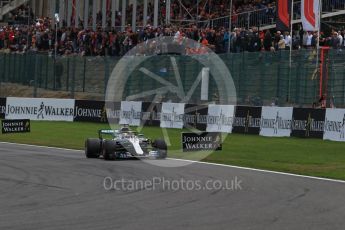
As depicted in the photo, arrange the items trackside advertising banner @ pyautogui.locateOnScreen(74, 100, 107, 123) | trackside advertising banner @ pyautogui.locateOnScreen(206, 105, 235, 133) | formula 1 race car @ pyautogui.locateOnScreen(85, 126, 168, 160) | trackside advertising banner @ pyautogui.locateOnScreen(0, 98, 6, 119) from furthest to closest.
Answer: trackside advertising banner @ pyautogui.locateOnScreen(0, 98, 6, 119), trackside advertising banner @ pyautogui.locateOnScreen(74, 100, 107, 123), trackside advertising banner @ pyautogui.locateOnScreen(206, 105, 235, 133), formula 1 race car @ pyautogui.locateOnScreen(85, 126, 168, 160)

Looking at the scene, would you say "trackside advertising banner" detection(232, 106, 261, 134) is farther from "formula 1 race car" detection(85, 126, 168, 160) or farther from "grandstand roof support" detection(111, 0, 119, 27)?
"grandstand roof support" detection(111, 0, 119, 27)

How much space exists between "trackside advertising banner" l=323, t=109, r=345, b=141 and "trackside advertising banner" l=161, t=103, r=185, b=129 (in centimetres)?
797

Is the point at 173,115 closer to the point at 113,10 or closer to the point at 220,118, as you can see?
the point at 220,118

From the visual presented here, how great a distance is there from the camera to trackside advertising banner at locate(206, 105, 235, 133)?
1180 inches

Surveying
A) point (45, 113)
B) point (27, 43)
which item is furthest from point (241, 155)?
point (27, 43)

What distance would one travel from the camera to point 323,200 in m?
11.8

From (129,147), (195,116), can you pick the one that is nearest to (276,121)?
(195,116)

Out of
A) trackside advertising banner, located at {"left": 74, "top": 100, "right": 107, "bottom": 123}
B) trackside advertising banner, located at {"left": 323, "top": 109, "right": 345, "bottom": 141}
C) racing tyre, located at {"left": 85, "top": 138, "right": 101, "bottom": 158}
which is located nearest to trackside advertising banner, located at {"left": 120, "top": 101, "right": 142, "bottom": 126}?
trackside advertising banner, located at {"left": 74, "top": 100, "right": 107, "bottom": 123}

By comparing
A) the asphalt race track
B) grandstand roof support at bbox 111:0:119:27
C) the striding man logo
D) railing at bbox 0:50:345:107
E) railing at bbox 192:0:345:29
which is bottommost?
the asphalt race track

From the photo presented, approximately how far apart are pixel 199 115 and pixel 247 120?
2738mm

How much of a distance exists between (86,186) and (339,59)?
1577cm

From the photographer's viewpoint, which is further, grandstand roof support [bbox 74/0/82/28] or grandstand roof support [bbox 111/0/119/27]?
grandstand roof support [bbox 74/0/82/28]

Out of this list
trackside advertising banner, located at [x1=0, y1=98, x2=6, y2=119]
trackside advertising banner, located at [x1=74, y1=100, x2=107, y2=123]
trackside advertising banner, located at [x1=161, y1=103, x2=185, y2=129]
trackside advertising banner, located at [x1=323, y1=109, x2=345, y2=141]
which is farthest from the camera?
trackside advertising banner, located at [x1=0, y1=98, x2=6, y2=119]

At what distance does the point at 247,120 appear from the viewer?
29.5 meters
